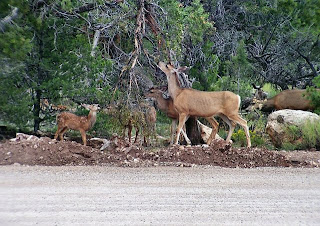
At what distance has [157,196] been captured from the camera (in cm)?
913

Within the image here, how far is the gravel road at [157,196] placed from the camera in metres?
7.77

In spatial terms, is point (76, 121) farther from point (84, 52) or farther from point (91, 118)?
point (84, 52)

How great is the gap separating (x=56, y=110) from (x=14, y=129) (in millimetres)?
1461

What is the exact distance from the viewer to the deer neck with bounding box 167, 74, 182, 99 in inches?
655

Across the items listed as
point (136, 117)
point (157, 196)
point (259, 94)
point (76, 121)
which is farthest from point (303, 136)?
point (157, 196)

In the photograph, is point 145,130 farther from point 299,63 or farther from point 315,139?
point 299,63

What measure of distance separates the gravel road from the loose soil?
1.86 feet

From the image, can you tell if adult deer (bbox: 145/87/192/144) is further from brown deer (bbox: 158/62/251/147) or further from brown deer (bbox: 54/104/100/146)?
brown deer (bbox: 54/104/100/146)

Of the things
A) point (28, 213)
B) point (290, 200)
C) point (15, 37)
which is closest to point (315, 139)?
point (290, 200)

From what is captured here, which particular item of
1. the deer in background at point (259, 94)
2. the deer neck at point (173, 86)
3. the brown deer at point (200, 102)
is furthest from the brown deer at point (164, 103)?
the deer in background at point (259, 94)

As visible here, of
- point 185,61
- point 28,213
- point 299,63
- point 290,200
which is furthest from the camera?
point 299,63

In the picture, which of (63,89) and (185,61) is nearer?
(63,89)

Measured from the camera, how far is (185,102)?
16516 millimetres

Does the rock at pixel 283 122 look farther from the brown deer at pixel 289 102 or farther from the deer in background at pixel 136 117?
the deer in background at pixel 136 117
